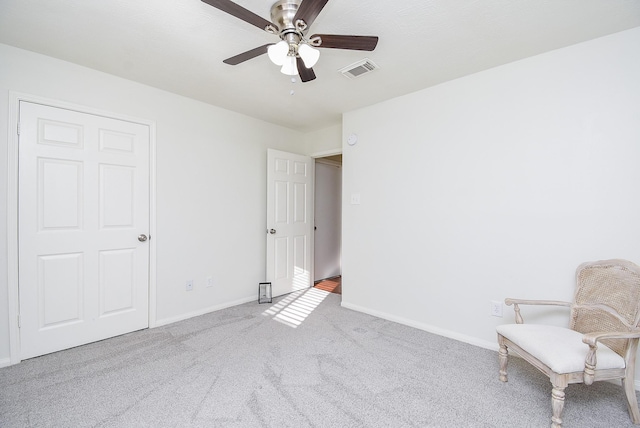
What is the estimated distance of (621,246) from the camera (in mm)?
1923

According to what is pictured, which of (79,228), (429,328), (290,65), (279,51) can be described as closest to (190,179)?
(79,228)

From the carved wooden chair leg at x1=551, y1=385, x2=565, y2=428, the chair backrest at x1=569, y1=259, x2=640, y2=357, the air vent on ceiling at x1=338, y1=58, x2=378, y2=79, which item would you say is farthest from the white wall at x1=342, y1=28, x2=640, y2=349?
the carved wooden chair leg at x1=551, y1=385, x2=565, y2=428

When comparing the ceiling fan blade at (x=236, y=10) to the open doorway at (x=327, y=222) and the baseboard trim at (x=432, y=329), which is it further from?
the open doorway at (x=327, y=222)

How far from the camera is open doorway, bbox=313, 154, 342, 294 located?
188 inches

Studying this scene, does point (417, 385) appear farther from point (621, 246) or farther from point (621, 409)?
point (621, 246)

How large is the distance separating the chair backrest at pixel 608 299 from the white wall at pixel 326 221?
3.30m

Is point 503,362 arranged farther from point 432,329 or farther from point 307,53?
point 307,53

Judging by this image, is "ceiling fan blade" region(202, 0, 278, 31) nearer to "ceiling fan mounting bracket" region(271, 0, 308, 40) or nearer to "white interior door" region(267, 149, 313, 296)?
"ceiling fan mounting bracket" region(271, 0, 308, 40)

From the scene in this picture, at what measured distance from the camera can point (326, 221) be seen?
500 cm

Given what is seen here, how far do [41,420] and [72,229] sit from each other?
1417 mm

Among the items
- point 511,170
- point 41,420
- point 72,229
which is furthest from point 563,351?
point 72,229

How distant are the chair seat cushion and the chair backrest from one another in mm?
146

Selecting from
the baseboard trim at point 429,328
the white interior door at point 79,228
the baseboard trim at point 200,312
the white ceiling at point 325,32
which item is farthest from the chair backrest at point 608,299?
the white interior door at point 79,228

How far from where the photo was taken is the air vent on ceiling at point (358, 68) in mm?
2266
